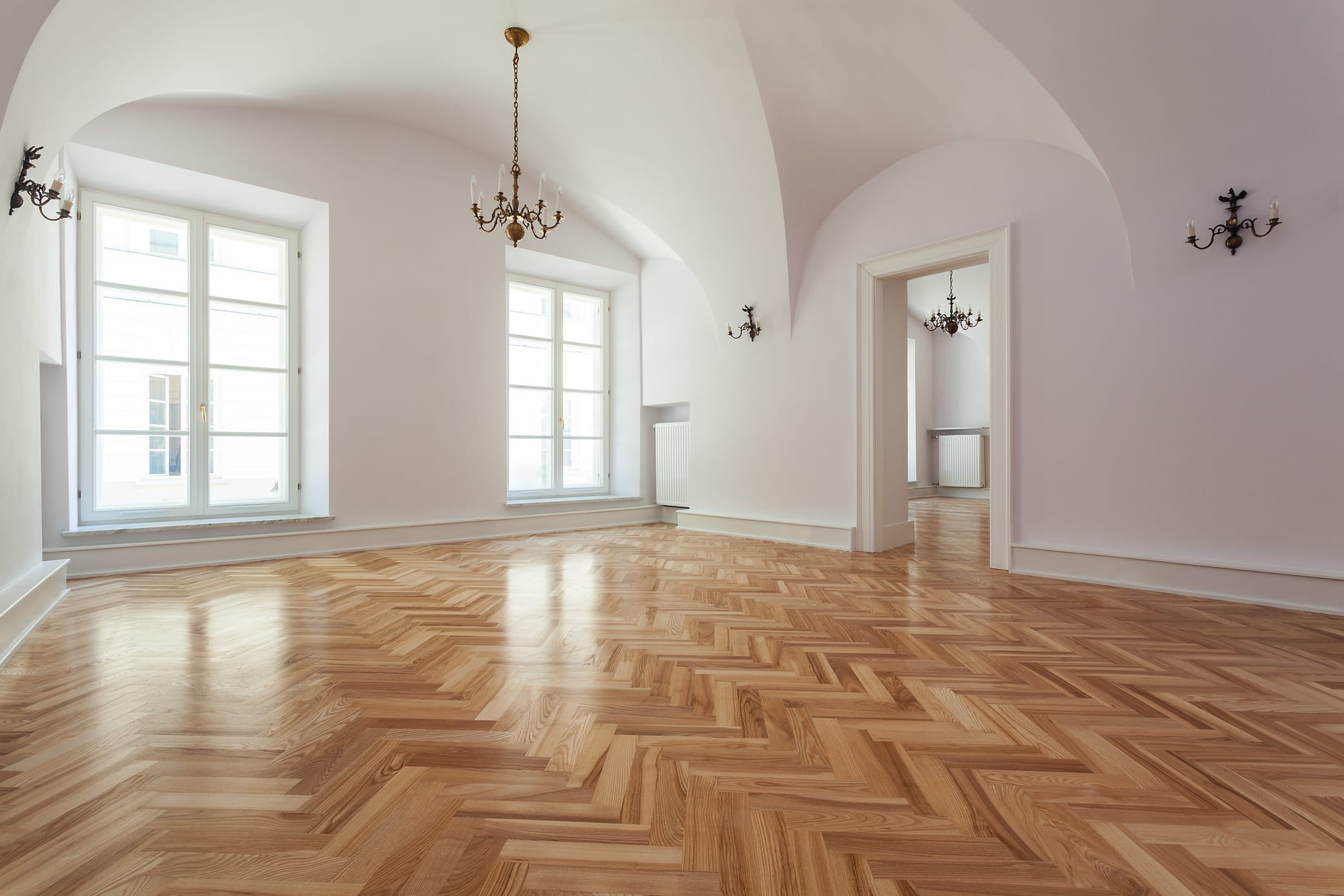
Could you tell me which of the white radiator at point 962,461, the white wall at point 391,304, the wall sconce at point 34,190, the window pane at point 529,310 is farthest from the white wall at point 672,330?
the white radiator at point 962,461

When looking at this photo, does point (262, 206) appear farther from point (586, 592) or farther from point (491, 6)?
point (586, 592)

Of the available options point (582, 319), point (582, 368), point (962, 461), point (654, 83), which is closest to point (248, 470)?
point (582, 368)

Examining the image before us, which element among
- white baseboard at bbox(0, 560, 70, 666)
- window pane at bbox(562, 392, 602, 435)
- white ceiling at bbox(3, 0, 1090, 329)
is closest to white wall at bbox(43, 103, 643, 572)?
white ceiling at bbox(3, 0, 1090, 329)

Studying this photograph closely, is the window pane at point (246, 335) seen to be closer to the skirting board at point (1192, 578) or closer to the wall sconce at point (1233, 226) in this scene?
the skirting board at point (1192, 578)

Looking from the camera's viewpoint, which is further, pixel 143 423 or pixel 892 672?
pixel 143 423

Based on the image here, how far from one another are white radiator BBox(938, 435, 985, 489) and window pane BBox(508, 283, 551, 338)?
7.46 meters

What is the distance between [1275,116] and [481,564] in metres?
5.27

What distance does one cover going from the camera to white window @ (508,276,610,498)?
23.5 feet

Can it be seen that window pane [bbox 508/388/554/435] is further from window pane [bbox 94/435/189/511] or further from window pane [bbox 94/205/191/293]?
window pane [bbox 94/205/191/293]

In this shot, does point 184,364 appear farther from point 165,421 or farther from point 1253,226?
point 1253,226

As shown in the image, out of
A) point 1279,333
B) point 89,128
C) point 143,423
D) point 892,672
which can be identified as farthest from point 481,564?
point 1279,333

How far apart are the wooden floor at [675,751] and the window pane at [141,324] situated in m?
2.51

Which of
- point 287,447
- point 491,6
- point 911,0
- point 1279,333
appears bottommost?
point 287,447

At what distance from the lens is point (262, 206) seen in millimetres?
5277
